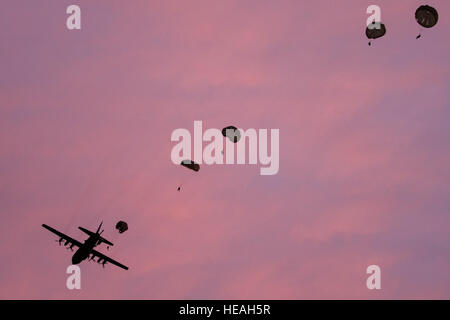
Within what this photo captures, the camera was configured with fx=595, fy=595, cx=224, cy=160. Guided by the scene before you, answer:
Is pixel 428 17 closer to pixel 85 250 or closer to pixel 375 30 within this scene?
pixel 375 30

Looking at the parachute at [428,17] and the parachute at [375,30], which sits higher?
the parachute at [375,30]

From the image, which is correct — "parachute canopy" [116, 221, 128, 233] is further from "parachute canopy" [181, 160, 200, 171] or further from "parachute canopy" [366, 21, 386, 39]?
"parachute canopy" [366, 21, 386, 39]

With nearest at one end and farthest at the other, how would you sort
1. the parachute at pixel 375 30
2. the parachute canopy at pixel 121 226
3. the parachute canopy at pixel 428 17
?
the parachute canopy at pixel 428 17
the parachute at pixel 375 30
the parachute canopy at pixel 121 226

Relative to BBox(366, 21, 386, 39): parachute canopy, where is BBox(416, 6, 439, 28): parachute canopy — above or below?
below

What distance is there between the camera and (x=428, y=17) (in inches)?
2498

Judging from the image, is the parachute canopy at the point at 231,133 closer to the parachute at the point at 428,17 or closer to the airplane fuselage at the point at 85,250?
the parachute at the point at 428,17

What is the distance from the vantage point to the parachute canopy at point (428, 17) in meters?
63.4

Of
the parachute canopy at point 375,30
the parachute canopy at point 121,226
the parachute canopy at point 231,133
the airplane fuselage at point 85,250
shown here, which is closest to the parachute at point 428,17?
the parachute canopy at point 375,30

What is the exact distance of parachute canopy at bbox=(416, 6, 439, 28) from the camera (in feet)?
208

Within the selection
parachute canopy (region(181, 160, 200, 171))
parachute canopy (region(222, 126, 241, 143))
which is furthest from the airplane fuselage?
parachute canopy (region(222, 126, 241, 143))

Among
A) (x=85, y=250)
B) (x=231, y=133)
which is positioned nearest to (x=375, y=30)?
(x=231, y=133)
